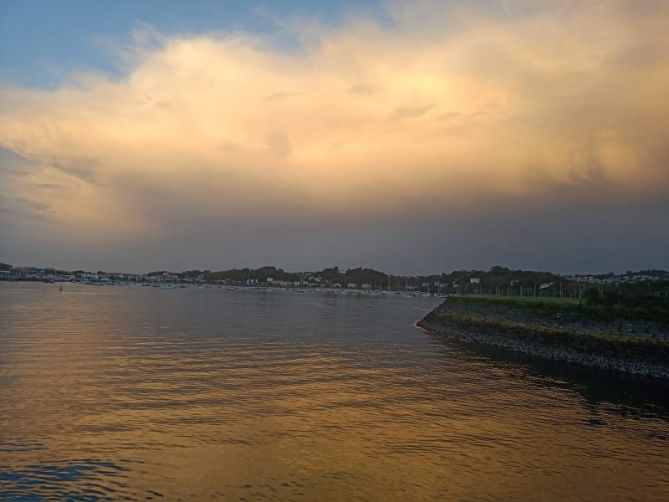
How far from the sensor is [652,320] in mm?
47062

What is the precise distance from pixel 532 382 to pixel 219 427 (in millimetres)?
25022

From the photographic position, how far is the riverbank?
148 feet

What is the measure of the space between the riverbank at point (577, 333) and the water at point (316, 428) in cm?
391

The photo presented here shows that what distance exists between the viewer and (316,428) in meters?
25.0

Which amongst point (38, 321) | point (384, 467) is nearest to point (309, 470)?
point (384, 467)

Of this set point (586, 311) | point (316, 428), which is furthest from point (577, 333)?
point (316, 428)

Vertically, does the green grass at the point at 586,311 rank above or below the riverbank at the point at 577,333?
above

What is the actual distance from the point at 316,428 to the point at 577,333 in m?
38.2

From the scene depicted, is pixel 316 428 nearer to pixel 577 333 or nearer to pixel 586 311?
pixel 577 333

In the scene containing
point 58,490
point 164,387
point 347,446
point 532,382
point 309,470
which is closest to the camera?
point 58,490

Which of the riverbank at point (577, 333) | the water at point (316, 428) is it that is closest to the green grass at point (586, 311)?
the riverbank at point (577, 333)

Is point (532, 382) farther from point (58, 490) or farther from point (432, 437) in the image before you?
point (58, 490)

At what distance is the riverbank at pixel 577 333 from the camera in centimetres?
4497

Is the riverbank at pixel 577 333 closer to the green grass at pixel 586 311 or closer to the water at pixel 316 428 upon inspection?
the green grass at pixel 586 311
